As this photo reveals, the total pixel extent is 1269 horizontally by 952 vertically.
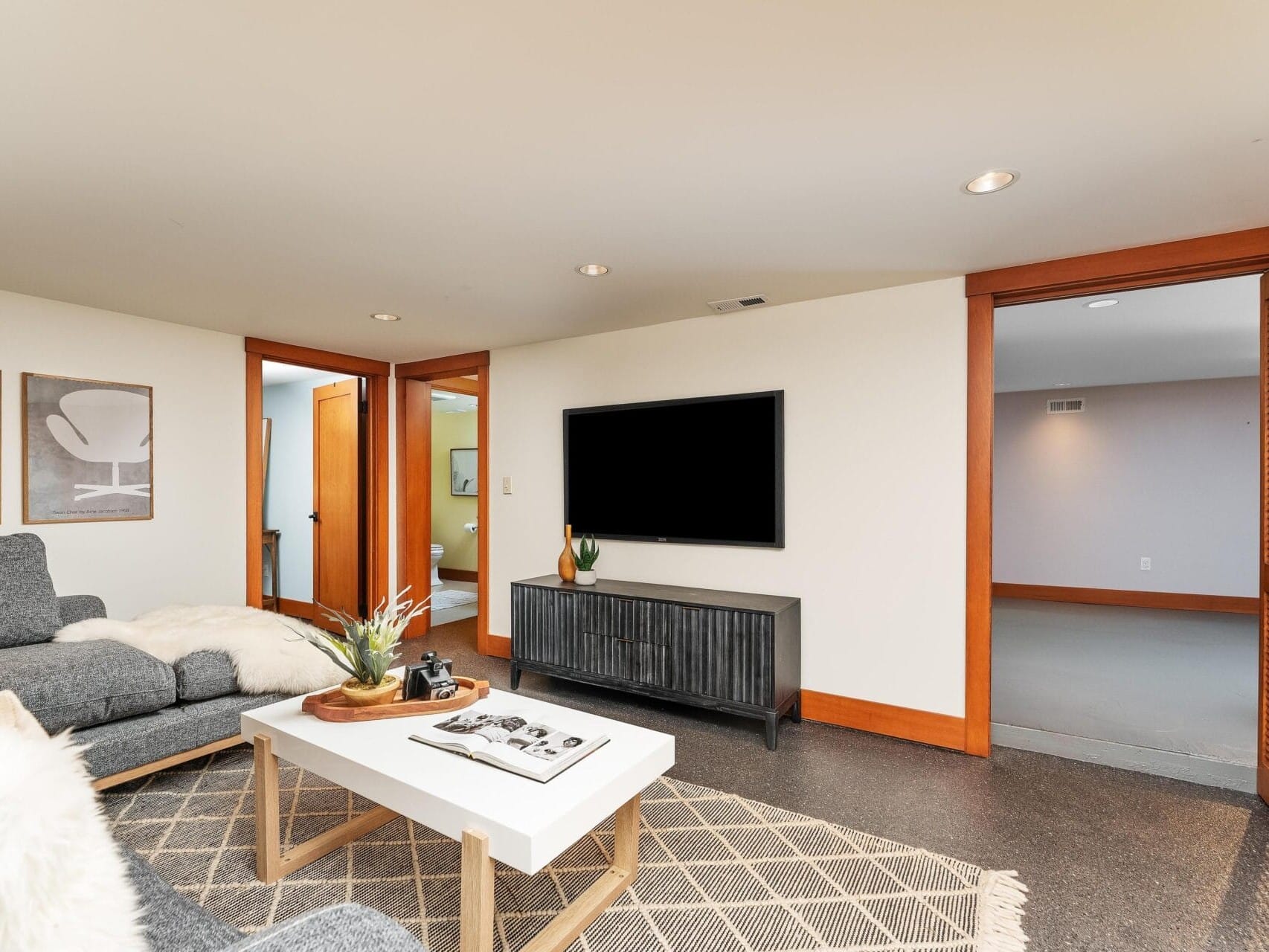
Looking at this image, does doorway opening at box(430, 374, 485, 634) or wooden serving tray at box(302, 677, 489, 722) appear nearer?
wooden serving tray at box(302, 677, 489, 722)

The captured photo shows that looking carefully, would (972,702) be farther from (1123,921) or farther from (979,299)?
(979,299)

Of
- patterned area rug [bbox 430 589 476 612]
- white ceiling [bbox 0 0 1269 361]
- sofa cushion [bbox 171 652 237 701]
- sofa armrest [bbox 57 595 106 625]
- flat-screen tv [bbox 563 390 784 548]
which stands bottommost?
patterned area rug [bbox 430 589 476 612]

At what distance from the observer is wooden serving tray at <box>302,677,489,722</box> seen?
2.01 m

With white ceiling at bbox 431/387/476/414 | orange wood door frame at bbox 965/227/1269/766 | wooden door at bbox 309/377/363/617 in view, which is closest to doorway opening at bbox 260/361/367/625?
wooden door at bbox 309/377/363/617

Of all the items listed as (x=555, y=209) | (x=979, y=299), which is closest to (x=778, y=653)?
(x=979, y=299)

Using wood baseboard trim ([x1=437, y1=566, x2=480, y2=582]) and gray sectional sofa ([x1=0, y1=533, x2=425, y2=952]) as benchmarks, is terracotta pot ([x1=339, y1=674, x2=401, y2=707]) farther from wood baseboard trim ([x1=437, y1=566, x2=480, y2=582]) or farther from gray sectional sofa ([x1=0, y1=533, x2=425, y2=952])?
wood baseboard trim ([x1=437, y1=566, x2=480, y2=582])

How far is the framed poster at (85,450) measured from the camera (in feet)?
10.9

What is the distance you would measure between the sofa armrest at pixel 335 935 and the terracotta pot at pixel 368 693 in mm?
1263

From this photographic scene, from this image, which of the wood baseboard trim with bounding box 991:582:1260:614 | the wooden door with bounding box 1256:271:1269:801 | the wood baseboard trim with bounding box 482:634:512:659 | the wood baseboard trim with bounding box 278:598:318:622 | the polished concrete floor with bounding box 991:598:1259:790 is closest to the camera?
the wooden door with bounding box 1256:271:1269:801

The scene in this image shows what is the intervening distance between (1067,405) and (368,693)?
728 centimetres

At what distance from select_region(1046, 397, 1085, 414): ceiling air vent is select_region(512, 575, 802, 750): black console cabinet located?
512 centimetres

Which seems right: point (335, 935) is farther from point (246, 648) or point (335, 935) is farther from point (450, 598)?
point (450, 598)

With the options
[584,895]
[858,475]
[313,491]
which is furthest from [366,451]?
[584,895]

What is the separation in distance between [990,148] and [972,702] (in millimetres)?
2328
